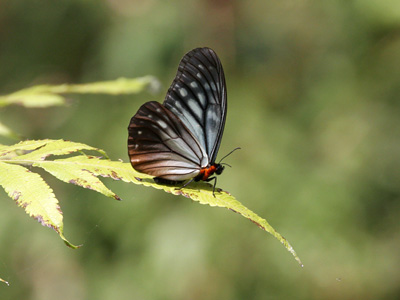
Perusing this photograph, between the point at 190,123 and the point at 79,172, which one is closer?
the point at 79,172

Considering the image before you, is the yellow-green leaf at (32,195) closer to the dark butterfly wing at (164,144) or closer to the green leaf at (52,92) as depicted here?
the green leaf at (52,92)

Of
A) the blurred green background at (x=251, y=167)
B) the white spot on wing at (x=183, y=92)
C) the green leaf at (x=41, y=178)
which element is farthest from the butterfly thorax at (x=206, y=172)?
the blurred green background at (x=251, y=167)

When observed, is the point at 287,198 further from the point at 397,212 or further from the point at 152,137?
the point at 152,137

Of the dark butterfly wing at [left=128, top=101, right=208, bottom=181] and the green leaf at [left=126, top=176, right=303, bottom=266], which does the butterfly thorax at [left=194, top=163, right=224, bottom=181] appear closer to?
the dark butterfly wing at [left=128, top=101, right=208, bottom=181]

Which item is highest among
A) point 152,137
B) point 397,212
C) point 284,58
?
point 284,58

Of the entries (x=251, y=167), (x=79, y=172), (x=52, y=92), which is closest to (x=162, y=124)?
(x=52, y=92)

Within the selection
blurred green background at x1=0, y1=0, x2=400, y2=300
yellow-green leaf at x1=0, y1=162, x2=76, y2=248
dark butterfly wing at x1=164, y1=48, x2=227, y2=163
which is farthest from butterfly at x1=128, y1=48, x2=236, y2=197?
blurred green background at x1=0, y1=0, x2=400, y2=300

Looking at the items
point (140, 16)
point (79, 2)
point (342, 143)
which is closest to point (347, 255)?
point (342, 143)

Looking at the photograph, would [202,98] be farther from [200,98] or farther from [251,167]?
[251,167]
